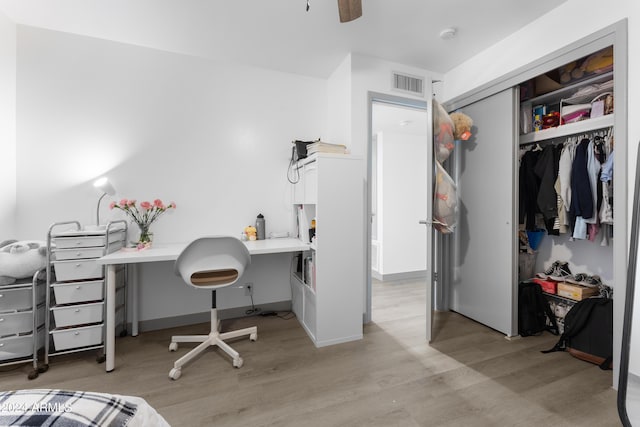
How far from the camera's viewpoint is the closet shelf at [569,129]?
205 cm

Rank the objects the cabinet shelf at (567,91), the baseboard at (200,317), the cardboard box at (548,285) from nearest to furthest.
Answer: the cabinet shelf at (567,91) → the cardboard box at (548,285) → the baseboard at (200,317)

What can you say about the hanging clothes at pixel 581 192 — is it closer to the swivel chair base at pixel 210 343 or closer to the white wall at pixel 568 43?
the white wall at pixel 568 43

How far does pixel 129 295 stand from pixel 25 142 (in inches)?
58.9

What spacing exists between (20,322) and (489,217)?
3723 millimetres

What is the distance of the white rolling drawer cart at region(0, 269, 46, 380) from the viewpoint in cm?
182

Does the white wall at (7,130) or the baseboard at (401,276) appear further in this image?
the baseboard at (401,276)

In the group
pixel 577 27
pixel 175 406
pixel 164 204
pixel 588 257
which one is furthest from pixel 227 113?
pixel 588 257

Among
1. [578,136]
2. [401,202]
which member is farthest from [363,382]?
[401,202]

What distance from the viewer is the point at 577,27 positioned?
1892mm

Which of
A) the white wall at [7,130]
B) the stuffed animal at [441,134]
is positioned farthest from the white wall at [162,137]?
the stuffed animal at [441,134]

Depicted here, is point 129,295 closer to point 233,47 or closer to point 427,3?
point 233,47

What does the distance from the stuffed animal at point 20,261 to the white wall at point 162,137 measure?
1.58ft

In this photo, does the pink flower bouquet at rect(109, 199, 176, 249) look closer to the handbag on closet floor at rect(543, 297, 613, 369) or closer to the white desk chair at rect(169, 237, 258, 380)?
the white desk chair at rect(169, 237, 258, 380)

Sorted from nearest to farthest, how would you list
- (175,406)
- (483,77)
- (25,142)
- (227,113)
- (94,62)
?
1. (175,406)
2. (25,142)
3. (94,62)
4. (483,77)
5. (227,113)
